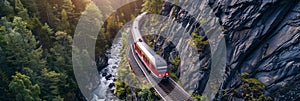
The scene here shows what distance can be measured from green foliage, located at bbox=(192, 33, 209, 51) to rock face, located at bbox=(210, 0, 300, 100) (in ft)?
11.3

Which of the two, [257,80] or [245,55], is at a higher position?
[245,55]

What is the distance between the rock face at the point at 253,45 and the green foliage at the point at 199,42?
633 mm

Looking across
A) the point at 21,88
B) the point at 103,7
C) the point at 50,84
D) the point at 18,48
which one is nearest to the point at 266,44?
the point at 21,88

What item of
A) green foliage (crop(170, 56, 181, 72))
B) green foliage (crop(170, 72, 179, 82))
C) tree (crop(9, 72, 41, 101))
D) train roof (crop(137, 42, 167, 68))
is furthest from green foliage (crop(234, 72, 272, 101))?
tree (crop(9, 72, 41, 101))

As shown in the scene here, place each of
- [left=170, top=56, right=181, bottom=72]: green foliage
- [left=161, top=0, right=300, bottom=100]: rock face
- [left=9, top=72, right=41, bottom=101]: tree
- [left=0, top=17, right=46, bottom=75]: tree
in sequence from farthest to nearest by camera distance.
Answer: [left=170, top=56, right=181, bottom=72]: green foliage → [left=0, top=17, right=46, bottom=75]: tree → [left=9, top=72, right=41, bottom=101]: tree → [left=161, top=0, right=300, bottom=100]: rock face

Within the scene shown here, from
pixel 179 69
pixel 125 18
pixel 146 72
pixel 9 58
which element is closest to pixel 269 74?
pixel 179 69

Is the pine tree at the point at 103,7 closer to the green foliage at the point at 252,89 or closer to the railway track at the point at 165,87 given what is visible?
the railway track at the point at 165,87

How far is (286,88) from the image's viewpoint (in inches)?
744

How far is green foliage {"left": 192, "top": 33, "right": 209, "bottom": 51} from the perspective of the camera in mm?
26670

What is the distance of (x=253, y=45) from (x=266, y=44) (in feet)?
3.57

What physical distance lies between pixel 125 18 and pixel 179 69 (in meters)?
47.5

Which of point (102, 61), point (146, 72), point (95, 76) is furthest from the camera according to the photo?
point (102, 61)

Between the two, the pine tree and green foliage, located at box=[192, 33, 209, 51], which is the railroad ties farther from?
the pine tree

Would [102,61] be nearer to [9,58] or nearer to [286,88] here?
[9,58]
